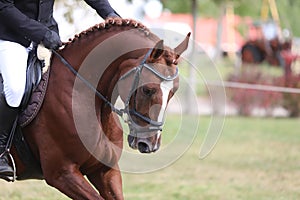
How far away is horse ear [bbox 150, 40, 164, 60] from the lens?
5003 millimetres

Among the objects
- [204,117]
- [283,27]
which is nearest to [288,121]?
[204,117]

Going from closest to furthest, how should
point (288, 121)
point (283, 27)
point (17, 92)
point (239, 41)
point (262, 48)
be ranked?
point (17, 92), point (288, 121), point (262, 48), point (283, 27), point (239, 41)

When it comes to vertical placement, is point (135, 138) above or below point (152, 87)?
below

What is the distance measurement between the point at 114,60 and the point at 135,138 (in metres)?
0.66

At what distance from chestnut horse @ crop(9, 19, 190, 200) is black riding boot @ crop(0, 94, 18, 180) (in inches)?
4.8

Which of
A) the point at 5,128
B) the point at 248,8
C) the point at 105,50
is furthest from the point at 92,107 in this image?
the point at 248,8

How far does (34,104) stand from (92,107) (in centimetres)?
43

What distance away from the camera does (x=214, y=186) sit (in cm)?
Answer: 934

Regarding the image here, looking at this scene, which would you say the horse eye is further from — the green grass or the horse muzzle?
the green grass

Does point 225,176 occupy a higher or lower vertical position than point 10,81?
lower

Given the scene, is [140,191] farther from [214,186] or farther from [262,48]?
[262,48]

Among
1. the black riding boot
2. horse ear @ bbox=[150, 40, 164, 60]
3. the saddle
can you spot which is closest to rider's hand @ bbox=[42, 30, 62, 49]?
the saddle

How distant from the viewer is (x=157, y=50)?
502 centimetres

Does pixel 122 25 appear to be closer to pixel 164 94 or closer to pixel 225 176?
pixel 164 94
